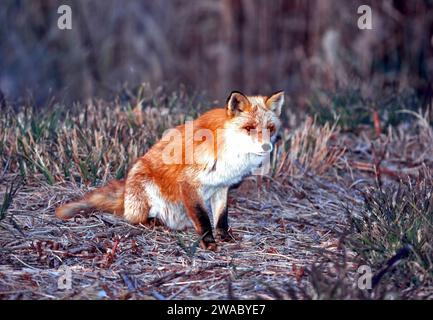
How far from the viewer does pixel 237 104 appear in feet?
19.3

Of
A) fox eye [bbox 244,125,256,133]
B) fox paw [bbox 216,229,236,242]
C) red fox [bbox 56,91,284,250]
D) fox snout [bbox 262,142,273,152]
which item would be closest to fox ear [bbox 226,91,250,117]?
red fox [bbox 56,91,284,250]

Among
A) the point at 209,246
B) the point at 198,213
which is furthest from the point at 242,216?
the point at 209,246

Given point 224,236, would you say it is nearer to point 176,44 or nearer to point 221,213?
point 221,213

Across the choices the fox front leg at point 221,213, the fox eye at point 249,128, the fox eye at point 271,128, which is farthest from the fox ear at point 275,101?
the fox front leg at point 221,213

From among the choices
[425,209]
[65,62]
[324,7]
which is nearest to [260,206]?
[425,209]

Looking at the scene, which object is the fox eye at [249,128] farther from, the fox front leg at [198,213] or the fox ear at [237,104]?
the fox front leg at [198,213]

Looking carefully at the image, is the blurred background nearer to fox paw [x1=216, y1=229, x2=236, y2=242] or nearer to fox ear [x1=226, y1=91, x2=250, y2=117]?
fox ear [x1=226, y1=91, x2=250, y2=117]

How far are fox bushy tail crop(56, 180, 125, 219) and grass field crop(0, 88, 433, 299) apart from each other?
3.3 inches

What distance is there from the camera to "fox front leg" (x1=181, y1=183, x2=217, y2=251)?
18.9 ft

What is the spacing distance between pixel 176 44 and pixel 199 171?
1232cm
